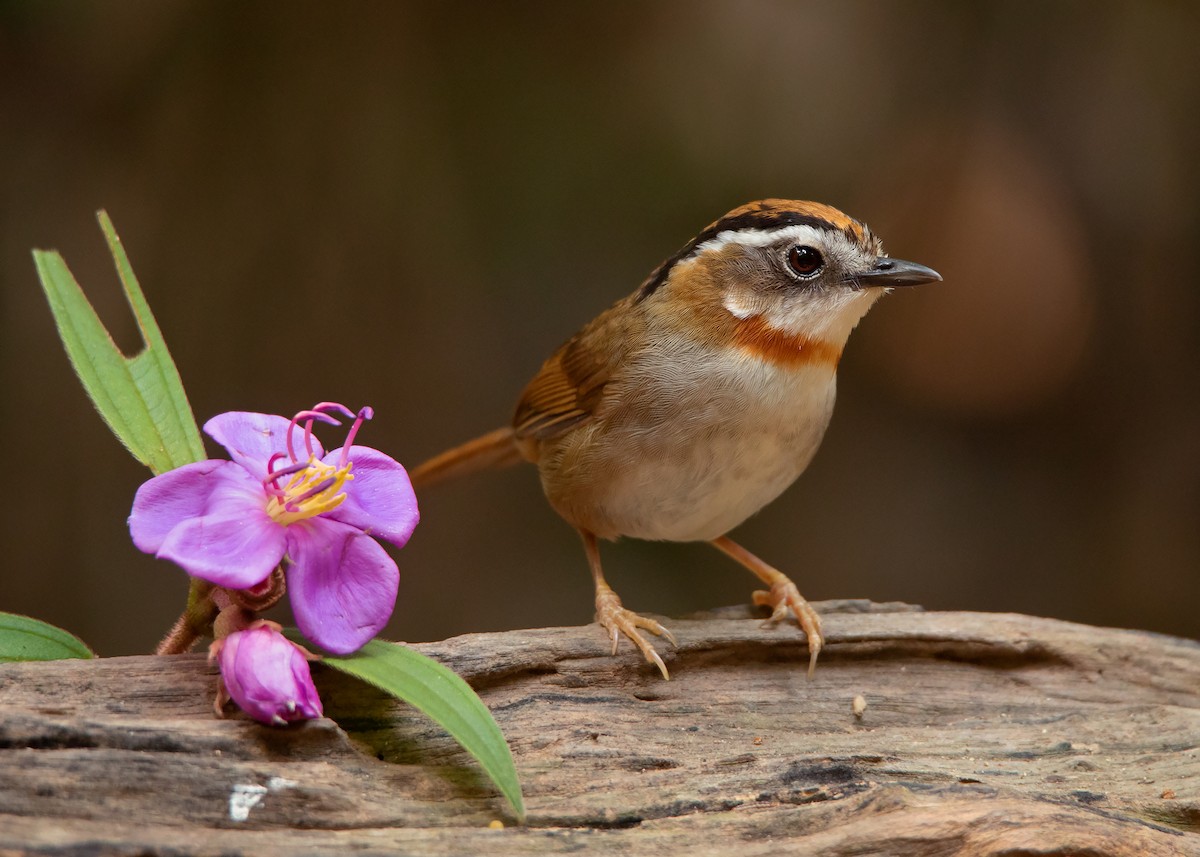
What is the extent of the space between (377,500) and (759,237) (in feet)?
5.17

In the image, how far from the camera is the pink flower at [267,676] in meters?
2.08

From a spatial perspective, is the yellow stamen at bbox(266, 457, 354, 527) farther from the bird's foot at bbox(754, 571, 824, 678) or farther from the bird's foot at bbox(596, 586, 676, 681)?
the bird's foot at bbox(754, 571, 824, 678)

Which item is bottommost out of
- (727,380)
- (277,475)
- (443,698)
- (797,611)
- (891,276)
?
(797,611)

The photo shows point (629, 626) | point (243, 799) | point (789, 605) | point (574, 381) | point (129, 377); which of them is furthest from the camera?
point (574, 381)

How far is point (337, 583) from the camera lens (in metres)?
2.28

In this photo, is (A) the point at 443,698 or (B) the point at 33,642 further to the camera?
(B) the point at 33,642

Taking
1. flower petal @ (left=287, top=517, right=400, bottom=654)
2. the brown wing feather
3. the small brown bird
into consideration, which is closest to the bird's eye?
the small brown bird

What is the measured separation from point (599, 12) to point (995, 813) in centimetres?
417

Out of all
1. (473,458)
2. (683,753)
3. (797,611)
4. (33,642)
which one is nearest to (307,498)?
(33,642)

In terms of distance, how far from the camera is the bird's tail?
4.17 m

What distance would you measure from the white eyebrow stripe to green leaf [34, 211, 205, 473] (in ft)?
5.48

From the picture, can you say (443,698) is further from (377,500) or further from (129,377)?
(129,377)

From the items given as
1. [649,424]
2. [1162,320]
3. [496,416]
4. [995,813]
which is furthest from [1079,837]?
[1162,320]

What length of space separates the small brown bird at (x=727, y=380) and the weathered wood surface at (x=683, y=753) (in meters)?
0.26
